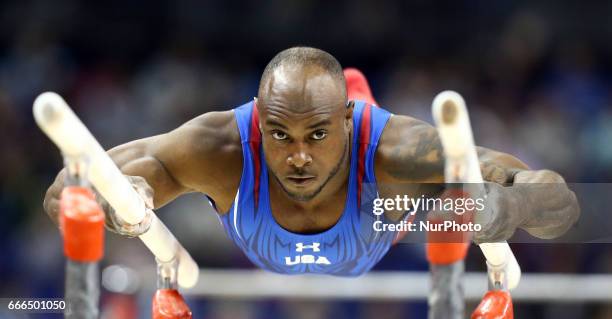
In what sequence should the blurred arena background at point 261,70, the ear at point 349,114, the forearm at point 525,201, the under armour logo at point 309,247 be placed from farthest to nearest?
the blurred arena background at point 261,70
the under armour logo at point 309,247
the ear at point 349,114
the forearm at point 525,201

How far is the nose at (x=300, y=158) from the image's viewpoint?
3308 millimetres

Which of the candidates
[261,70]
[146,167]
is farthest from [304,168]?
[261,70]

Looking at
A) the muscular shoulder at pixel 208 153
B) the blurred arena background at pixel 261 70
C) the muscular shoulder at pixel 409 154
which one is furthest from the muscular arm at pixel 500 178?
the blurred arena background at pixel 261 70

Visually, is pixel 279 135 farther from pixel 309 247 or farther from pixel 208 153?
pixel 309 247

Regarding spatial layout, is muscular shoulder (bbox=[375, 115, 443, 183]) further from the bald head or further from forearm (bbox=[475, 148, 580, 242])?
the bald head

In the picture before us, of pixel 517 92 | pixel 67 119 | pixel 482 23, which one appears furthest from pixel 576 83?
pixel 67 119

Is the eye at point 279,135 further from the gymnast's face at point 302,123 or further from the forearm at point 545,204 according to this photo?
the forearm at point 545,204

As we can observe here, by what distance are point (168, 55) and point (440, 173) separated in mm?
5147

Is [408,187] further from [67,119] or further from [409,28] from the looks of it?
[409,28]

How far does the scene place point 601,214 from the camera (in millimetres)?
3340

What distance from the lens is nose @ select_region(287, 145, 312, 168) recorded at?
3308 millimetres

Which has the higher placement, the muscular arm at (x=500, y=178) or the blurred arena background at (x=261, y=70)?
the blurred arena background at (x=261, y=70)

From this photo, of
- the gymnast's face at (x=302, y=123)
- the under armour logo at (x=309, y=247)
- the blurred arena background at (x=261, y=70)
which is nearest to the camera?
the gymnast's face at (x=302, y=123)

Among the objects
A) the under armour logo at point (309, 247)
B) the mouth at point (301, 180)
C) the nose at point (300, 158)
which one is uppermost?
the nose at point (300, 158)
